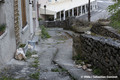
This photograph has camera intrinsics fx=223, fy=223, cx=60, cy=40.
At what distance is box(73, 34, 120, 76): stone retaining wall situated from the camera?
5469 millimetres

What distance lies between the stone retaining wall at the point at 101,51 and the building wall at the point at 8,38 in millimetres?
2395

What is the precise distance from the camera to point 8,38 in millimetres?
7801

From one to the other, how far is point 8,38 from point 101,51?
11.0 feet

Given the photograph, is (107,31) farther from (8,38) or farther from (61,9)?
(61,9)

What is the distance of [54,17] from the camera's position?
90.2ft

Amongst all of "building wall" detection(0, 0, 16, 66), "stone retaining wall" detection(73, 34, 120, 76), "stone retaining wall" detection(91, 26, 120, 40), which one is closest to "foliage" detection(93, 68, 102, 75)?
"stone retaining wall" detection(73, 34, 120, 76)

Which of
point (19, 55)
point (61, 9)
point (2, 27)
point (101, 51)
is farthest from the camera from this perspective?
point (61, 9)

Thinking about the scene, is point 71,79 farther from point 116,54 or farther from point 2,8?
point 2,8

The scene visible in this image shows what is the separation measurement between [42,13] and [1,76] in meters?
21.7

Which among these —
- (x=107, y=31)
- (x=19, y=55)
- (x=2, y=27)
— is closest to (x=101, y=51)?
(x=2, y=27)

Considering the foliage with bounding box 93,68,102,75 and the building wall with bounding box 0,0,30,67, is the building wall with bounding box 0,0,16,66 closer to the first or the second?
the building wall with bounding box 0,0,30,67

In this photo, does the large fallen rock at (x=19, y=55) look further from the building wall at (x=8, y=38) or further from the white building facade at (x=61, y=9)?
the white building facade at (x=61, y=9)

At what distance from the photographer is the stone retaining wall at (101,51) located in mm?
5469

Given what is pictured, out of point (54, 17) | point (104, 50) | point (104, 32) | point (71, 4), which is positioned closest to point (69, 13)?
point (71, 4)
